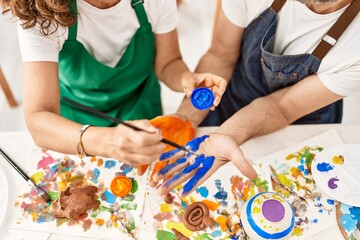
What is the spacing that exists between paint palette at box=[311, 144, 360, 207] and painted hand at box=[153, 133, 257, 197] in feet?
0.92

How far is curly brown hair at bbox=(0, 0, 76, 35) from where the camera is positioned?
105cm

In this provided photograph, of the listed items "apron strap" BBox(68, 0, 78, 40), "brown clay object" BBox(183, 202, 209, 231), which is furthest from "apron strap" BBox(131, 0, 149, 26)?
"brown clay object" BBox(183, 202, 209, 231)

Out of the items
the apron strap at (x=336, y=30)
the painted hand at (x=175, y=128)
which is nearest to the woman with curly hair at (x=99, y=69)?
the painted hand at (x=175, y=128)

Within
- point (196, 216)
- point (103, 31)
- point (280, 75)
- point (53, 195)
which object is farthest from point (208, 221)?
point (103, 31)

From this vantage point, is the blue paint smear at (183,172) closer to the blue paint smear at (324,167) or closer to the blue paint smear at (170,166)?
the blue paint smear at (170,166)

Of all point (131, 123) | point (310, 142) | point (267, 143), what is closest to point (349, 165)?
point (310, 142)

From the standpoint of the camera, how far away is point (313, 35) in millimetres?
1269

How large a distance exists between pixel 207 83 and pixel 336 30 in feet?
1.44

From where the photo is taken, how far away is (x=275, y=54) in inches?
52.7

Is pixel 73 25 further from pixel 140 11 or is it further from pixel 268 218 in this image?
pixel 268 218

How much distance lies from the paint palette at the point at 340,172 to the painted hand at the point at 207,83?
1.20 feet

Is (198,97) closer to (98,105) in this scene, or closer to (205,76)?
(205,76)

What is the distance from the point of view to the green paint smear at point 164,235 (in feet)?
3.55

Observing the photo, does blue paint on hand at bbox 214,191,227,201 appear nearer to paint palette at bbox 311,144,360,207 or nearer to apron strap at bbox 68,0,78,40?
paint palette at bbox 311,144,360,207
